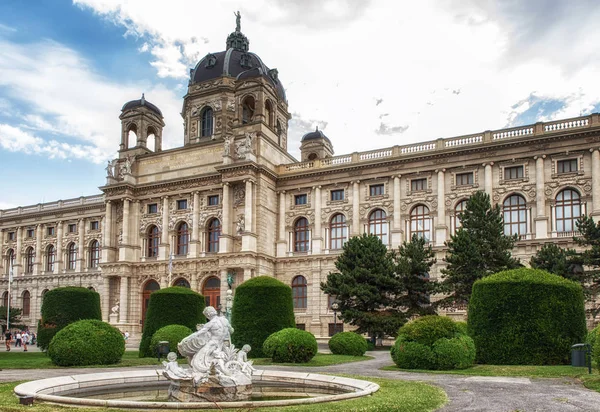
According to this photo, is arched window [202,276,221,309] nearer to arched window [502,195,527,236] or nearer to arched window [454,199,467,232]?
arched window [454,199,467,232]

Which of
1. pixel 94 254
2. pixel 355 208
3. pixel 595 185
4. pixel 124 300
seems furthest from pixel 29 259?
pixel 595 185

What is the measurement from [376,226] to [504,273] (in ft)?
89.3

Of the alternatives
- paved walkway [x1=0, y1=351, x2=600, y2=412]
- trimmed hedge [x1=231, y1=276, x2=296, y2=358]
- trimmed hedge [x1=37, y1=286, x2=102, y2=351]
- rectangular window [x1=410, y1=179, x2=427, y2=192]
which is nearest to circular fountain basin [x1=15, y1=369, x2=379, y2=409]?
paved walkway [x1=0, y1=351, x2=600, y2=412]

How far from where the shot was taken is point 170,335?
2900cm

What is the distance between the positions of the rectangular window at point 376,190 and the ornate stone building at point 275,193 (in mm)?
97

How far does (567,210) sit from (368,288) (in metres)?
16.6

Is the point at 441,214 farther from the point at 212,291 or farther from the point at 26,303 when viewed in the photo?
the point at 26,303

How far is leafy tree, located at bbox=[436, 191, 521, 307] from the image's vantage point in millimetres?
39281

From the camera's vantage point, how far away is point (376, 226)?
52.5 meters

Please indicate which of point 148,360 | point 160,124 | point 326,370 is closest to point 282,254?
point 160,124

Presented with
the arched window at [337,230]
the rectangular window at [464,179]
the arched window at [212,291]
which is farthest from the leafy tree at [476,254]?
the arched window at [212,291]

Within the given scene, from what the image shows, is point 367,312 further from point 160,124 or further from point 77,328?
point 160,124

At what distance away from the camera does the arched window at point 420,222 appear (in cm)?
5038

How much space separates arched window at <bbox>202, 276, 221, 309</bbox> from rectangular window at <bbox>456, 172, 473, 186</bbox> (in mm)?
22282
